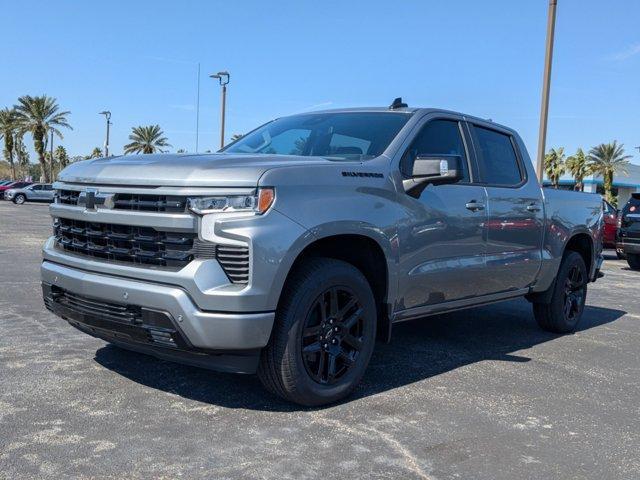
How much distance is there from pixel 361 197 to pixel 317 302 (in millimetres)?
719

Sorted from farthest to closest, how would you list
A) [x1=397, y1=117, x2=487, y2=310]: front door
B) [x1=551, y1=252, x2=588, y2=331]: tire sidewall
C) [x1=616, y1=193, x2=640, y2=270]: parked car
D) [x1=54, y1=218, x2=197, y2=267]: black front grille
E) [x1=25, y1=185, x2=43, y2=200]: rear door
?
[x1=25, y1=185, x2=43, y2=200]: rear door < [x1=616, y1=193, x2=640, y2=270]: parked car < [x1=551, y1=252, x2=588, y2=331]: tire sidewall < [x1=397, y1=117, x2=487, y2=310]: front door < [x1=54, y1=218, x2=197, y2=267]: black front grille

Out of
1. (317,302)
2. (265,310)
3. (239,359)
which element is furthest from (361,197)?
(239,359)

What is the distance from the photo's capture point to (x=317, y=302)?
382 cm

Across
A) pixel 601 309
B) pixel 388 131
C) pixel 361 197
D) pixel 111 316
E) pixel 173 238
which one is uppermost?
pixel 388 131

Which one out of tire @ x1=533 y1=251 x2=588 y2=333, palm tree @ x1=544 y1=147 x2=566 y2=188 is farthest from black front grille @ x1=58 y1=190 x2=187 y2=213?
palm tree @ x1=544 y1=147 x2=566 y2=188

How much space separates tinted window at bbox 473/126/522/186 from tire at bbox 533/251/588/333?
123 centimetres

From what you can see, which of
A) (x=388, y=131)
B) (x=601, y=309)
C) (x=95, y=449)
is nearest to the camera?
(x=95, y=449)

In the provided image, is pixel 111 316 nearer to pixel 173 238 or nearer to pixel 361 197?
pixel 173 238

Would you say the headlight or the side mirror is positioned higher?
the side mirror

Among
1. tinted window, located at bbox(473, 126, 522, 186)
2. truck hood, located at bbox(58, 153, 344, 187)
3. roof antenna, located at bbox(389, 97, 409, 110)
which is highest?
roof antenna, located at bbox(389, 97, 409, 110)

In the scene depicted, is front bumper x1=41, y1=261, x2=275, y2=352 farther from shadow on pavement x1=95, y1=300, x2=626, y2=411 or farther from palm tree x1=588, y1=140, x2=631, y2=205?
palm tree x1=588, y1=140, x2=631, y2=205

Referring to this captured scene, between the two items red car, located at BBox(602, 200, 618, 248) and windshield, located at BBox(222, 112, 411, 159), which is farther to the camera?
red car, located at BBox(602, 200, 618, 248)

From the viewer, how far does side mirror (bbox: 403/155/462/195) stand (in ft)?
13.9

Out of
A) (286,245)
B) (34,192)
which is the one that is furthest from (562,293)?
(34,192)
